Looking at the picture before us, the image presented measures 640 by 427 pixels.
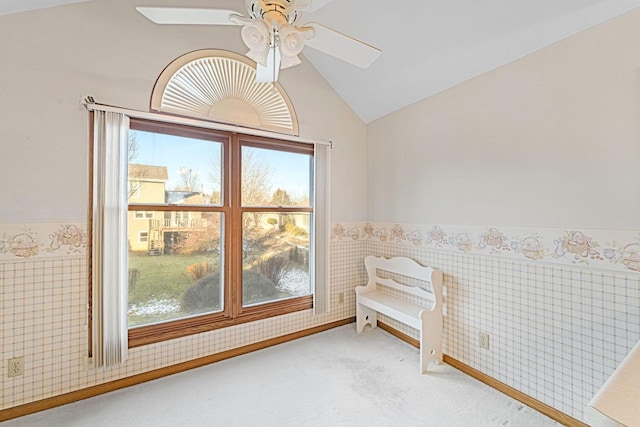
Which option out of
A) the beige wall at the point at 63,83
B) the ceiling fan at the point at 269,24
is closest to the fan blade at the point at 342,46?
the ceiling fan at the point at 269,24

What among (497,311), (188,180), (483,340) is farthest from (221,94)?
(483,340)

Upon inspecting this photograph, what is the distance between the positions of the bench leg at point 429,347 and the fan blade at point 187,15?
7.81 feet

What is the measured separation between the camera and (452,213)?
7.79 ft

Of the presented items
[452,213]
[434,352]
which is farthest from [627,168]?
[434,352]

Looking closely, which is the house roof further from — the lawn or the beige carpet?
the beige carpet

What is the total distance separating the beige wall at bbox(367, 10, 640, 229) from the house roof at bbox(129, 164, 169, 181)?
2.15m

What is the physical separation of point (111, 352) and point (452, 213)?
2.73m

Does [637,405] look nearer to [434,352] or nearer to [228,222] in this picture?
[434,352]

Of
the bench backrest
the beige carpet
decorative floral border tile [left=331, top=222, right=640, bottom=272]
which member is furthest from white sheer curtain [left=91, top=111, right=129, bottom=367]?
decorative floral border tile [left=331, top=222, right=640, bottom=272]

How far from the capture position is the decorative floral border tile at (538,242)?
1.54 meters

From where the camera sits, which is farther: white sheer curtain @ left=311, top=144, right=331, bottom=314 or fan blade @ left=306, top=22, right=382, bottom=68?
white sheer curtain @ left=311, top=144, right=331, bottom=314

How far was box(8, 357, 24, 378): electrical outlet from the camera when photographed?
1745 millimetres

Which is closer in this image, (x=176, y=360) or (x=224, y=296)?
(x=176, y=360)

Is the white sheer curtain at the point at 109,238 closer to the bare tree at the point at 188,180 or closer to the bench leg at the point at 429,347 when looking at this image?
the bare tree at the point at 188,180
